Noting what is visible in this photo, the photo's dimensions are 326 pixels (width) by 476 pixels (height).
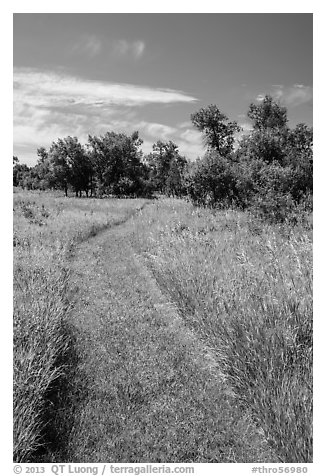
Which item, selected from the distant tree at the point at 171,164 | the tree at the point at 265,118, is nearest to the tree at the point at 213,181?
the distant tree at the point at 171,164

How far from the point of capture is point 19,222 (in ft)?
45.0

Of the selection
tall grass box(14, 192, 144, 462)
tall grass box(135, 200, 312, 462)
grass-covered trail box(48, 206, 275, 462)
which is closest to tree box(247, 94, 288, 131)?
tall grass box(135, 200, 312, 462)

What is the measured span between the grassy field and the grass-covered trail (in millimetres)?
15

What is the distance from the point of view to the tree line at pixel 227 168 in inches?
371

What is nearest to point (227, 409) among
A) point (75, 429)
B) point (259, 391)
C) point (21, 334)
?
point (259, 391)

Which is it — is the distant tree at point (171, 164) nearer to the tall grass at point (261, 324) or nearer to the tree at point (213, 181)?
the tree at point (213, 181)

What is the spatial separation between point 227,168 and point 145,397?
1259cm

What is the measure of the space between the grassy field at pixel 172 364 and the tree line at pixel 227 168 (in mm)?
3156

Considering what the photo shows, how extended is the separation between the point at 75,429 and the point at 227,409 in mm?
1734

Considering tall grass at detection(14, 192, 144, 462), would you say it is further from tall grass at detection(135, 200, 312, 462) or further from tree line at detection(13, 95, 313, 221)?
tall grass at detection(135, 200, 312, 462)

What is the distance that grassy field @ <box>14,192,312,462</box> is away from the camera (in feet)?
11.8

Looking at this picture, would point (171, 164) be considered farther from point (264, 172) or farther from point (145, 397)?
point (145, 397)

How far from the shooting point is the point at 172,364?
5.14m
